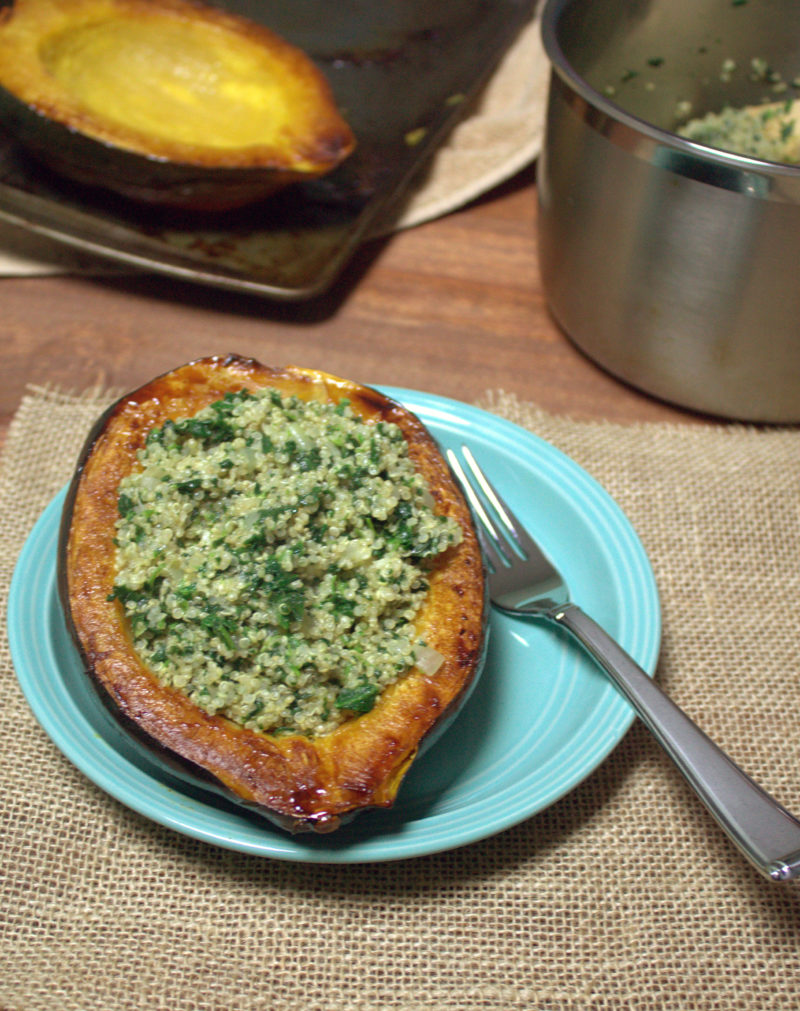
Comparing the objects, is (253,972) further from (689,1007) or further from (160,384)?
(160,384)

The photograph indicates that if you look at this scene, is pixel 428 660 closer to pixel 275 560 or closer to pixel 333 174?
pixel 275 560

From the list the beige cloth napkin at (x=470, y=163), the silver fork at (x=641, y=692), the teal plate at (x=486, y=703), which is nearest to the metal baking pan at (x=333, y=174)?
the beige cloth napkin at (x=470, y=163)

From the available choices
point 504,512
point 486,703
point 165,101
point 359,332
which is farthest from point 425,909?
point 165,101

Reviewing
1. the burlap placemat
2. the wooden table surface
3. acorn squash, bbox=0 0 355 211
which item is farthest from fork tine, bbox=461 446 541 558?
acorn squash, bbox=0 0 355 211

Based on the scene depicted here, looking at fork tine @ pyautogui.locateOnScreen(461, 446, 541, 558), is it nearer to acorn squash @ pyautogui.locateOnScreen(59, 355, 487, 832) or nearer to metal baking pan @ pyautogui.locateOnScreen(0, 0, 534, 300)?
acorn squash @ pyautogui.locateOnScreen(59, 355, 487, 832)

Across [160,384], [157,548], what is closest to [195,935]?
[157,548]

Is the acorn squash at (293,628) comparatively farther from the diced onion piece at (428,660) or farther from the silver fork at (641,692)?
the silver fork at (641,692)
